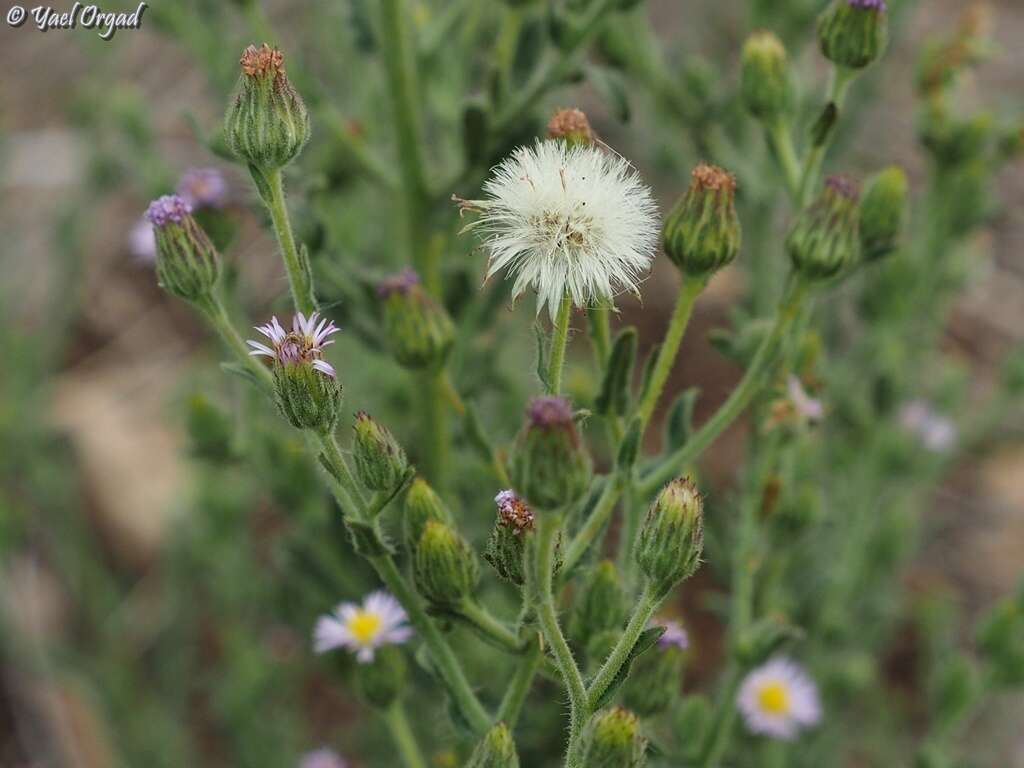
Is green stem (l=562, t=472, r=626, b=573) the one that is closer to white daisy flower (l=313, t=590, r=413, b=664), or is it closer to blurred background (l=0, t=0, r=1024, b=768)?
white daisy flower (l=313, t=590, r=413, b=664)

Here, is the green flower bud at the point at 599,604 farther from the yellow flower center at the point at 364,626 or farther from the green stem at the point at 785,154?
the green stem at the point at 785,154

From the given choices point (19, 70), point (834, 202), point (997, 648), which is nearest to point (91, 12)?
point (834, 202)

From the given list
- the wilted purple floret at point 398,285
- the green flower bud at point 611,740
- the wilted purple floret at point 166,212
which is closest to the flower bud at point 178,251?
the wilted purple floret at point 166,212

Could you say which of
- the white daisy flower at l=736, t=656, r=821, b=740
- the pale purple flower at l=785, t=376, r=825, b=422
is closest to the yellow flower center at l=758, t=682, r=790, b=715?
the white daisy flower at l=736, t=656, r=821, b=740

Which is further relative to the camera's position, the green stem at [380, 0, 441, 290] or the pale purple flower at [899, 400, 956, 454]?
the pale purple flower at [899, 400, 956, 454]

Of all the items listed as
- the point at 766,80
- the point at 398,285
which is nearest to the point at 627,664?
the point at 398,285

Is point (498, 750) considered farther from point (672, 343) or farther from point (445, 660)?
point (672, 343)
